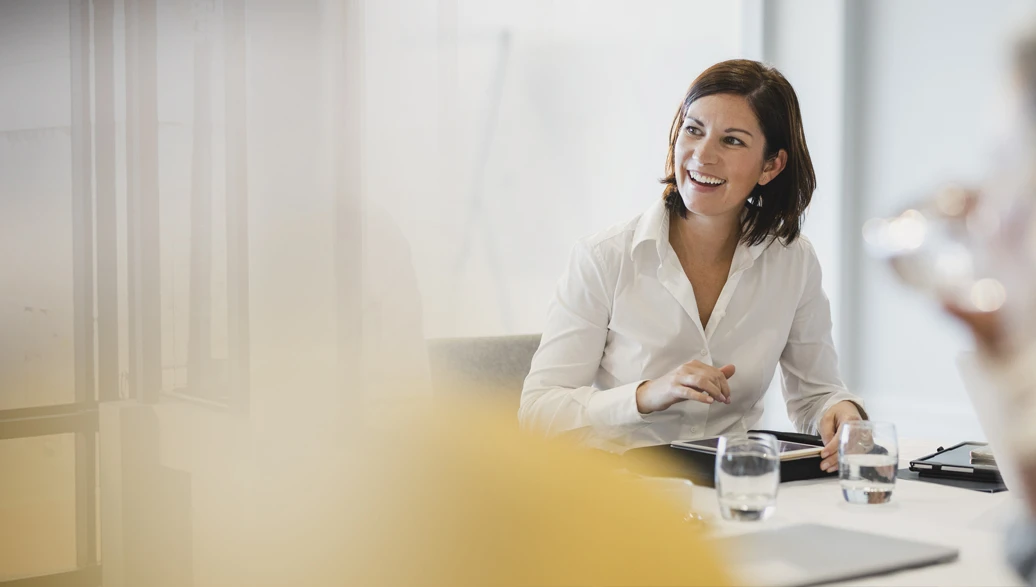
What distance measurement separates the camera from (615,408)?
162cm

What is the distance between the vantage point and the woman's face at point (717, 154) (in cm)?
184

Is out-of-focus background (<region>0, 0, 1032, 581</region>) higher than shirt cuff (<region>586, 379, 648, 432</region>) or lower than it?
higher

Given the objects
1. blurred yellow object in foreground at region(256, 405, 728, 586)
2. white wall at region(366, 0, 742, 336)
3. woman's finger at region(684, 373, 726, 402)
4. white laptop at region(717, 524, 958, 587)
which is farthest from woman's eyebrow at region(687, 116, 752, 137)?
blurred yellow object in foreground at region(256, 405, 728, 586)

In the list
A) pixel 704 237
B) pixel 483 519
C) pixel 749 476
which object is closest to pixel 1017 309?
pixel 483 519

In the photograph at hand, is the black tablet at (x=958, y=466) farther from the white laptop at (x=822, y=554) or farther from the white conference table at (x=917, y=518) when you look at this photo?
the white laptop at (x=822, y=554)

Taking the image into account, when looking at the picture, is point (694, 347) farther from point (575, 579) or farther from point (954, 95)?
point (954, 95)

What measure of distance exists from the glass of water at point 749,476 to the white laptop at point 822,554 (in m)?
0.08

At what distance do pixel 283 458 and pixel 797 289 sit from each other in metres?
1.70

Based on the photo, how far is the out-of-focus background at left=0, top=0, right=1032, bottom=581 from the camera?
2.01 metres

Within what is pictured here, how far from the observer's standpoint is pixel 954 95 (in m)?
3.52

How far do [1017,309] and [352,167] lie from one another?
2.93 meters

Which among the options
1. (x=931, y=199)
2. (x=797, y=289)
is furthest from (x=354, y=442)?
(x=797, y=289)

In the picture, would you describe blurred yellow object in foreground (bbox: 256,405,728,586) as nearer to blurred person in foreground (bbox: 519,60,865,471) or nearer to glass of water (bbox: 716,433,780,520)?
glass of water (bbox: 716,433,780,520)

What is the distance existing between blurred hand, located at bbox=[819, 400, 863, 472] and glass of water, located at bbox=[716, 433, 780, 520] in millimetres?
334
